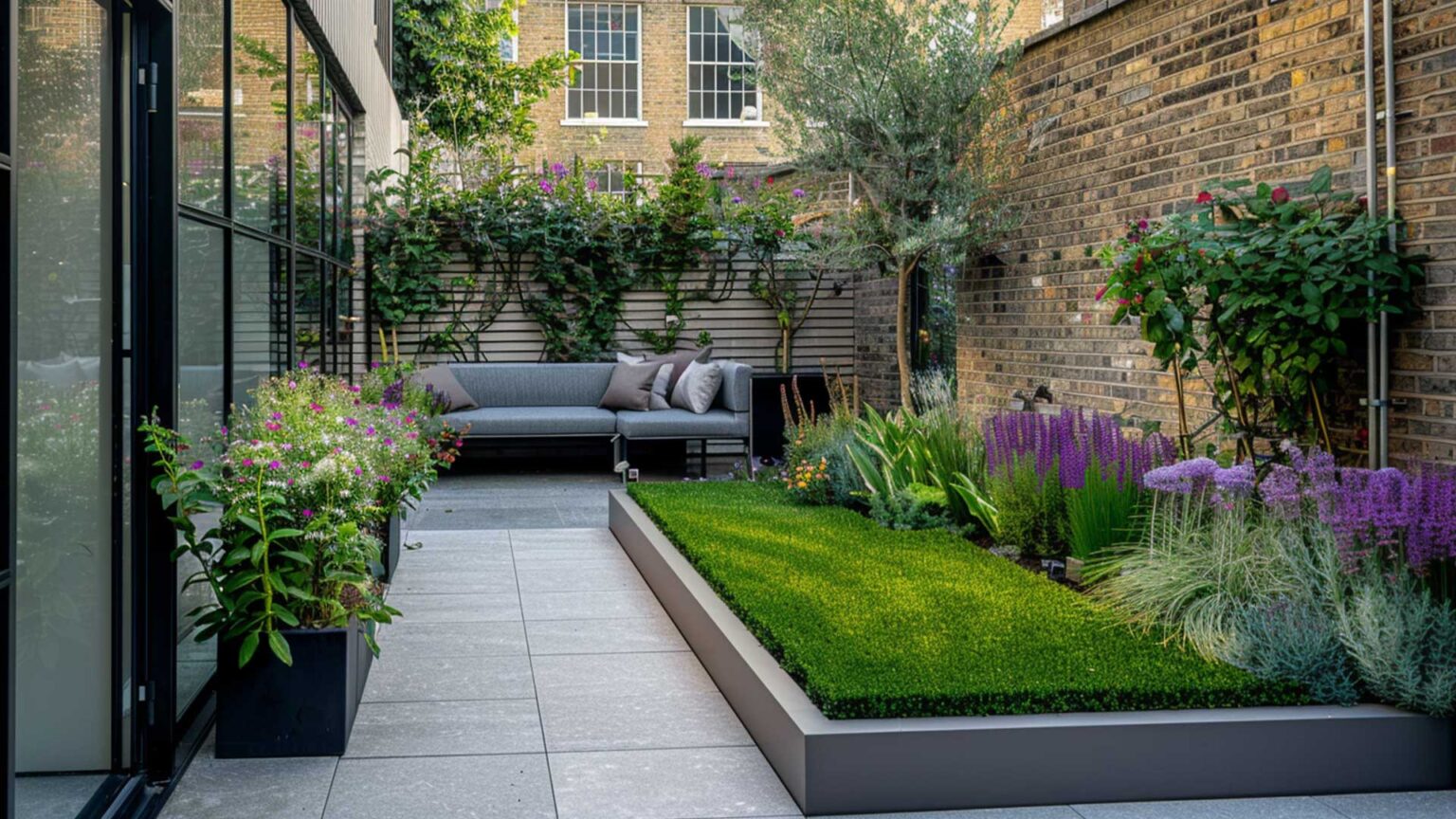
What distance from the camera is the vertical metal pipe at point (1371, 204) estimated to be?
5.04 meters

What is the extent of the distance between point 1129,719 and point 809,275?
30.6 ft

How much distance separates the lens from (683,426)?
1127 centimetres

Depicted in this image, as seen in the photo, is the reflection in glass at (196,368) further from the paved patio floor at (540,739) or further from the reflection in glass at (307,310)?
the reflection in glass at (307,310)

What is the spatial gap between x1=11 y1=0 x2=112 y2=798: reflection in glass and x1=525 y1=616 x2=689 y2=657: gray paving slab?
212 cm

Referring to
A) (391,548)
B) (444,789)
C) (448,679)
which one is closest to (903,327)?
(391,548)

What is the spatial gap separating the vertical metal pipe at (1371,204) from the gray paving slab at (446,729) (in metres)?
3.06

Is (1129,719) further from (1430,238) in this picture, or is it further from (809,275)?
(809,275)

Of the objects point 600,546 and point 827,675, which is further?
point 600,546

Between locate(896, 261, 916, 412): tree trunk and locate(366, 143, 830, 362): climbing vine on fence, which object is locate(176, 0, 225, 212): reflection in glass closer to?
locate(896, 261, 916, 412): tree trunk

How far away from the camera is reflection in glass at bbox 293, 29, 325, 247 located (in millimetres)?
6965

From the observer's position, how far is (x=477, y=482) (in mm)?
11141

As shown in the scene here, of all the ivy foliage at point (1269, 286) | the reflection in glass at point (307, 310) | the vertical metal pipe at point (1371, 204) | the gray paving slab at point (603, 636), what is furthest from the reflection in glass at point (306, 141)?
the vertical metal pipe at point (1371, 204)

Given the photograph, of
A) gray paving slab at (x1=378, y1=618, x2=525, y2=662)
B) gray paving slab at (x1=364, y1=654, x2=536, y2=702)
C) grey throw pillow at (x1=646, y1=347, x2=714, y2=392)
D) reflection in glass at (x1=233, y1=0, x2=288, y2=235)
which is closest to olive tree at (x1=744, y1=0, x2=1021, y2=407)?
grey throw pillow at (x1=646, y1=347, x2=714, y2=392)

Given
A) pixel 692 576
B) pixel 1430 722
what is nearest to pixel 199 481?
pixel 692 576
